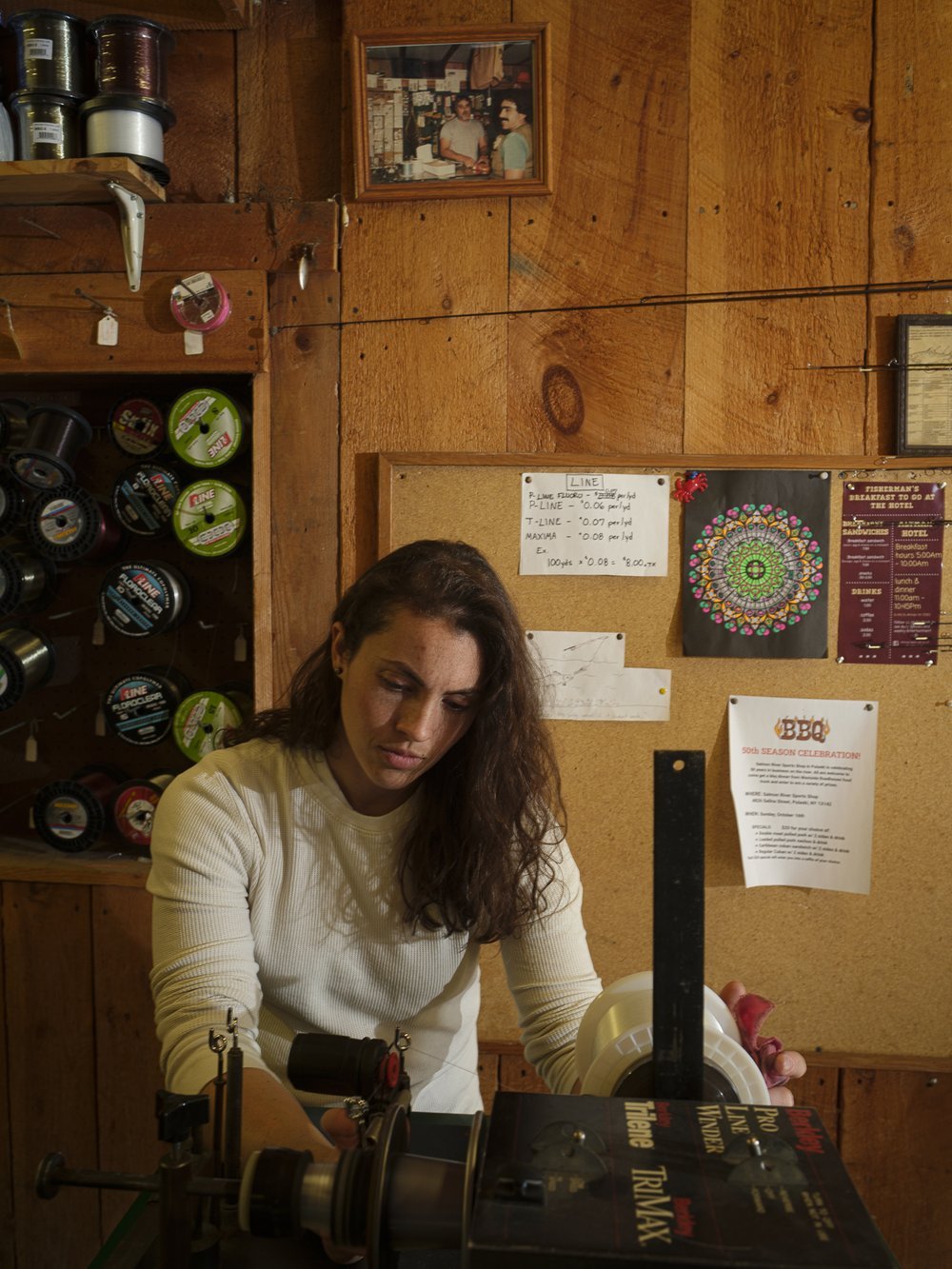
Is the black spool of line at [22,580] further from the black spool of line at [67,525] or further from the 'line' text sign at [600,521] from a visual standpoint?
the 'line' text sign at [600,521]

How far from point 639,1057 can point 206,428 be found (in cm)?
166

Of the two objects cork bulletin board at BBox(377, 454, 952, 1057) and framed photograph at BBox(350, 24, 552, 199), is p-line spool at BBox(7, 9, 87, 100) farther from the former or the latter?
cork bulletin board at BBox(377, 454, 952, 1057)

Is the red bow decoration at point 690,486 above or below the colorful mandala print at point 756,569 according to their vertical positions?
above

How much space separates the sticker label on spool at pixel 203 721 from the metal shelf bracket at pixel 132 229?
0.89 meters

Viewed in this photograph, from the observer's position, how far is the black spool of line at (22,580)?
2184mm

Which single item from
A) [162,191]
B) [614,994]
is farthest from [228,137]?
[614,994]

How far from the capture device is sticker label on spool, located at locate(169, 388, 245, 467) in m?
2.13

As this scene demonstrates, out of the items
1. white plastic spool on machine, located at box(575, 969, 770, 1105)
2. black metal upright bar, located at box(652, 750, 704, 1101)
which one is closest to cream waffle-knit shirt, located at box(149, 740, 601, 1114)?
white plastic spool on machine, located at box(575, 969, 770, 1105)

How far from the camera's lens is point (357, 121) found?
2.09m

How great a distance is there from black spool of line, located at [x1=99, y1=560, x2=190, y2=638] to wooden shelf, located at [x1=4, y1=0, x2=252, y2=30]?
1142 mm

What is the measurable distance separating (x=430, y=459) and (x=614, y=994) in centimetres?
134

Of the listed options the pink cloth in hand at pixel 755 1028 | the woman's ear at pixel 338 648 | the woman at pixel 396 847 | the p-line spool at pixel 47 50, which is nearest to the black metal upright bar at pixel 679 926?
the pink cloth in hand at pixel 755 1028

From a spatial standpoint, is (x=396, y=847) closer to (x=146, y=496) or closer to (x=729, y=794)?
(x=729, y=794)

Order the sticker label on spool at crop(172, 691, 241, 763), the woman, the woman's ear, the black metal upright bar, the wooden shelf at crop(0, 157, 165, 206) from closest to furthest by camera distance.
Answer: the black metal upright bar
the woman
the woman's ear
the wooden shelf at crop(0, 157, 165, 206)
the sticker label on spool at crop(172, 691, 241, 763)
